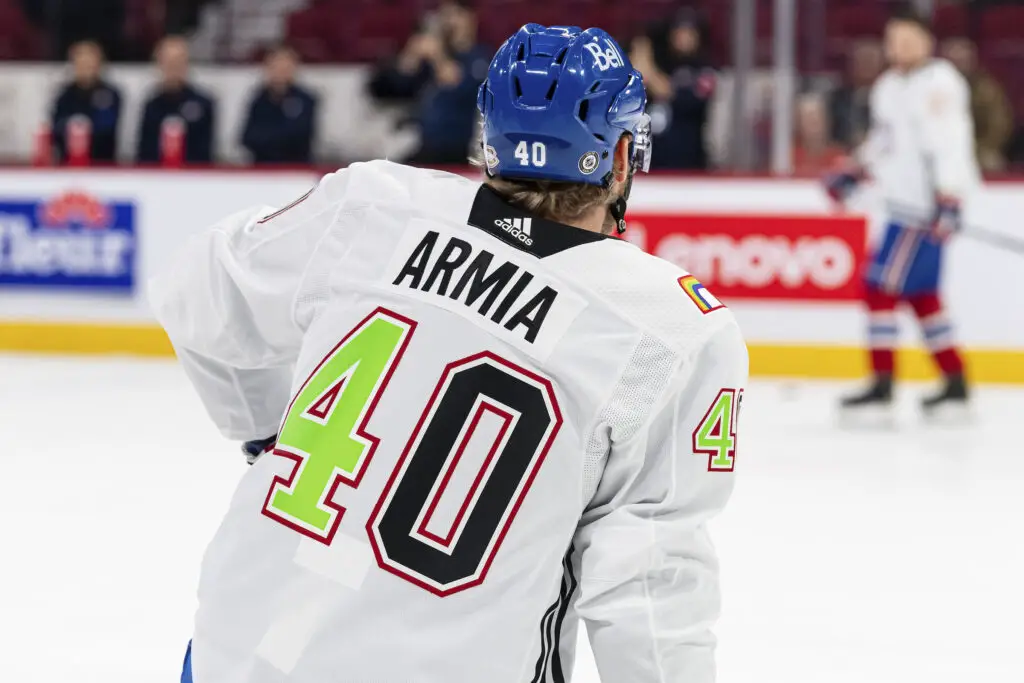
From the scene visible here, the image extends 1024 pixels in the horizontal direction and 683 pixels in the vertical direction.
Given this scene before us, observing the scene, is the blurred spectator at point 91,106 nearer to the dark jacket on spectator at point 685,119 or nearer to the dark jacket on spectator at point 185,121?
the dark jacket on spectator at point 185,121

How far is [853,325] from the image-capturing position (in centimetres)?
719

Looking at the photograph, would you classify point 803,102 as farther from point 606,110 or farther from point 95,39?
point 606,110

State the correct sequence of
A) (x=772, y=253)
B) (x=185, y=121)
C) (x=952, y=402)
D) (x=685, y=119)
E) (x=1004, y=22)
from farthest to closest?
(x=1004, y=22) < (x=185, y=121) < (x=685, y=119) < (x=772, y=253) < (x=952, y=402)

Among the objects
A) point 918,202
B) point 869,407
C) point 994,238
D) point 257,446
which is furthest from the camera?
point 994,238

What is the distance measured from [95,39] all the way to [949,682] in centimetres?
751

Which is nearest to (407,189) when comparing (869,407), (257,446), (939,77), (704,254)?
(257,446)

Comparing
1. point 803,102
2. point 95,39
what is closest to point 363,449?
point 803,102

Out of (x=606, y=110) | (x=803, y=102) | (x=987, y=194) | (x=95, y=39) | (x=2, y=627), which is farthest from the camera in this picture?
(x=95, y=39)

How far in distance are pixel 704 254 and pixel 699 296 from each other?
19.3 ft

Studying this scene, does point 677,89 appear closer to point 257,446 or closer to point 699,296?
point 257,446

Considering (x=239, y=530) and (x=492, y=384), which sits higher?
(x=492, y=384)

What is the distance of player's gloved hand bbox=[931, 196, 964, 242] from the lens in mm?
6113

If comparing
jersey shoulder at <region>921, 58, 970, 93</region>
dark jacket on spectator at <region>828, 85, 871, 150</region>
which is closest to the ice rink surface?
jersey shoulder at <region>921, 58, 970, 93</region>

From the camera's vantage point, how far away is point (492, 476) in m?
1.35
